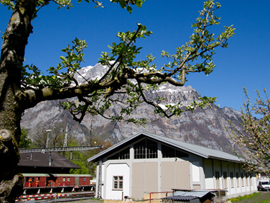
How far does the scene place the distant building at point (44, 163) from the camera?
36531 mm

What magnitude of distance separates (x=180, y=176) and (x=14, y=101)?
2002 cm

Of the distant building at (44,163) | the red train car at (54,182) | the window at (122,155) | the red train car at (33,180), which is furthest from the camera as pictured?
the distant building at (44,163)

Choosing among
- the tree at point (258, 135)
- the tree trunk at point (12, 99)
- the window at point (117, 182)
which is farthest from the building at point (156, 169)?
the tree trunk at point (12, 99)

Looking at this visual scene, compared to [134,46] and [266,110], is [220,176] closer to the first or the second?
[266,110]

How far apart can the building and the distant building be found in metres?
15.6

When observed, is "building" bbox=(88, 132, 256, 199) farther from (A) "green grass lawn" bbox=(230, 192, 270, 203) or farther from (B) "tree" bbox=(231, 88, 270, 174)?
(B) "tree" bbox=(231, 88, 270, 174)

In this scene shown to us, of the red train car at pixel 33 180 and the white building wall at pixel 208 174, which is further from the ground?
the white building wall at pixel 208 174

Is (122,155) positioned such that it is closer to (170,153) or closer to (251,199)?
(170,153)

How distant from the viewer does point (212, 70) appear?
633cm

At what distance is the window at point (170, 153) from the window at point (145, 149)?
866 millimetres

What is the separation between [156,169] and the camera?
23078 mm

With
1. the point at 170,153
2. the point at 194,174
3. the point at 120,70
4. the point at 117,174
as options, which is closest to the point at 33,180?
the point at 117,174

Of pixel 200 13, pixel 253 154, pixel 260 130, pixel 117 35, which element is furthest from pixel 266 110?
pixel 117 35

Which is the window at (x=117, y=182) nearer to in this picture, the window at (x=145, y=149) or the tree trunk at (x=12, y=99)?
the window at (x=145, y=149)
